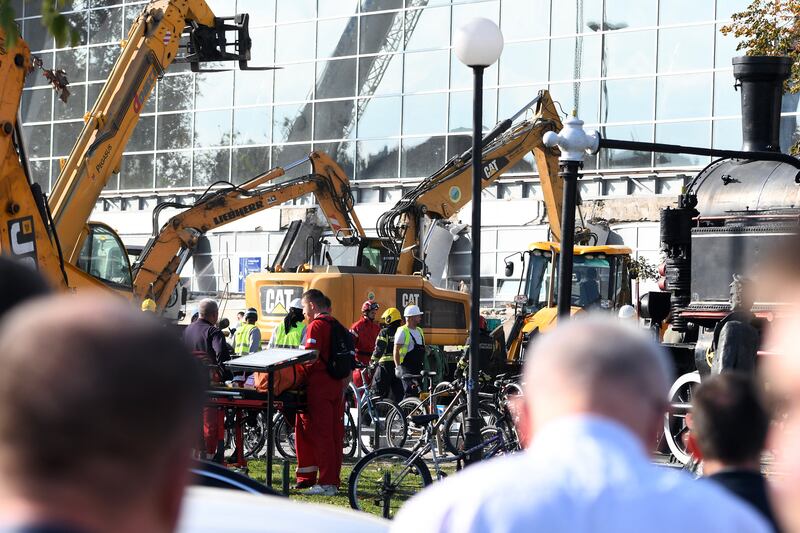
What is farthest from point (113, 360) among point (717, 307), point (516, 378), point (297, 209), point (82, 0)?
point (82, 0)

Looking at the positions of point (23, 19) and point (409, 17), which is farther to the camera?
point (23, 19)

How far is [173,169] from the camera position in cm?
4475

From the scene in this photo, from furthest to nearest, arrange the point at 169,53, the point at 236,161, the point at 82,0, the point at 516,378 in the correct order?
the point at 82,0 → the point at 236,161 → the point at 169,53 → the point at 516,378

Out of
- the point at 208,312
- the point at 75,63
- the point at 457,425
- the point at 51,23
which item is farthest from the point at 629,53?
the point at 51,23

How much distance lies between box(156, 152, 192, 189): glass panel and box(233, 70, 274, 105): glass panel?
2.54 metres

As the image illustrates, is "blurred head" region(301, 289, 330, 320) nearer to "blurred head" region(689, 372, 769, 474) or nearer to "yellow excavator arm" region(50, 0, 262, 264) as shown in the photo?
"yellow excavator arm" region(50, 0, 262, 264)

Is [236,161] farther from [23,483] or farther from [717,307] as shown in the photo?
[23,483]

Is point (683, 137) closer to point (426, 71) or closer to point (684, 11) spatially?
point (684, 11)

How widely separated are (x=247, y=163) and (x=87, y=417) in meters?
41.9

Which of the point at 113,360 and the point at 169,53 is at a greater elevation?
the point at 169,53

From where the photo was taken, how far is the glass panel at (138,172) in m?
45.1

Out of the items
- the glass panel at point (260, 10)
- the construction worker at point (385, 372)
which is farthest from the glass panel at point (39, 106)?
the construction worker at point (385, 372)

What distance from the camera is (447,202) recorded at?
2589cm

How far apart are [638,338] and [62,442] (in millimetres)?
1301
